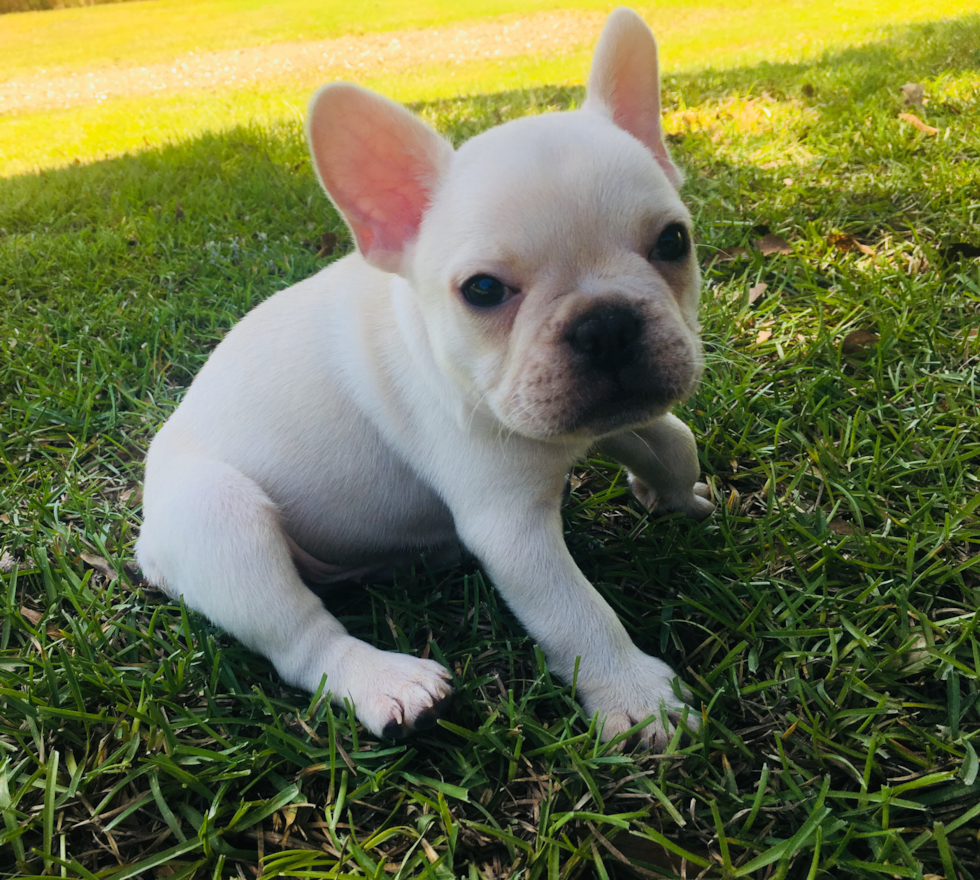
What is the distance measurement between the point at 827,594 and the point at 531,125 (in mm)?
2158

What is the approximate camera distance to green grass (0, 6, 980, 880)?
7.43 feet

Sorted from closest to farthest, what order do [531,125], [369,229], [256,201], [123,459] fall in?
1. [531,125]
2. [369,229]
3. [123,459]
4. [256,201]

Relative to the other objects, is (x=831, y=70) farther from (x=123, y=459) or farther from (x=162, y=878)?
(x=162, y=878)

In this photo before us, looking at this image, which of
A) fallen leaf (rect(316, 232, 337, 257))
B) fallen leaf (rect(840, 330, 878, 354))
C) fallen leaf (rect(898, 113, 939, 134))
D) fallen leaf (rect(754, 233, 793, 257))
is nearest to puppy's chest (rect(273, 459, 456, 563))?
fallen leaf (rect(840, 330, 878, 354))

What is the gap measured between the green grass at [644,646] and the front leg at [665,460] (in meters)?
0.14

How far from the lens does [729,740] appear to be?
245cm

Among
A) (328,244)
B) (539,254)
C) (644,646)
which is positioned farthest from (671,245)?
(328,244)

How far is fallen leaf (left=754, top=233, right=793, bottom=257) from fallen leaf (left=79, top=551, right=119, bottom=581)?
4707mm

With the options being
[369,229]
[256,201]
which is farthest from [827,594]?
[256,201]

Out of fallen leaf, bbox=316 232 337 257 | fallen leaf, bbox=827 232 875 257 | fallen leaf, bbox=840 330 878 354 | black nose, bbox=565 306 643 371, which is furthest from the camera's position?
fallen leaf, bbox=316 232 337 257

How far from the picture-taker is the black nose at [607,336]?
240 cm

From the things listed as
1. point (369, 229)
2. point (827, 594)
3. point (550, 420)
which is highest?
point (369, 229)

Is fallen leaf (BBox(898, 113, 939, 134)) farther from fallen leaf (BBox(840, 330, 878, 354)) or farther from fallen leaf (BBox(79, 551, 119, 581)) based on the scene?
fallen leaf (BBox(79, 551, 119, 581))

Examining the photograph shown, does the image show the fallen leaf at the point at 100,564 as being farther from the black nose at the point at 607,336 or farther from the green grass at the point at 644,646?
the black nose at the point at 607,336
